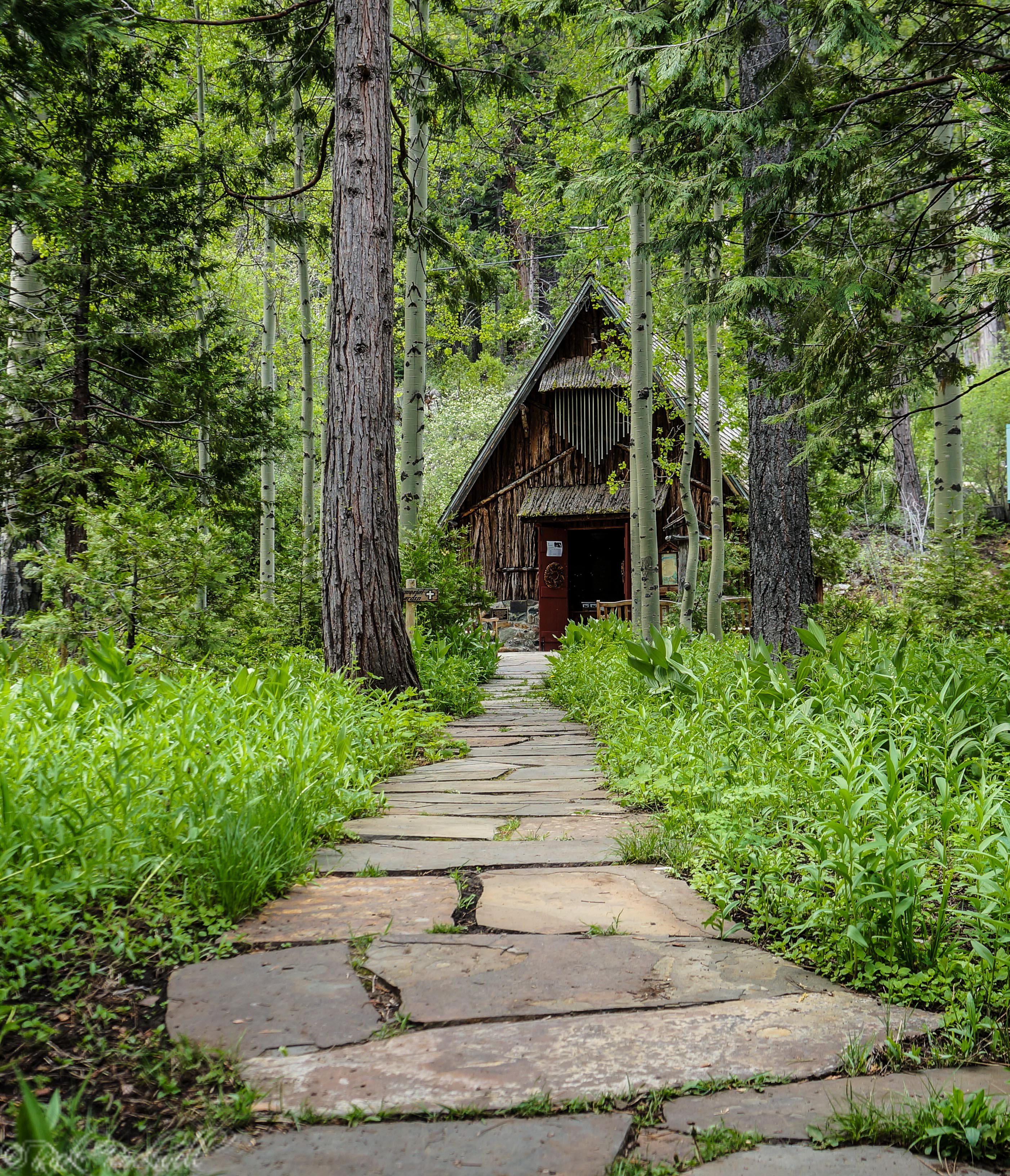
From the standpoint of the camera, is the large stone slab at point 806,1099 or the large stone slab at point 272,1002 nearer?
the large stone slab at point 806,1099

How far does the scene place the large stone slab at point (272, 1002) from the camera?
204 centimetres

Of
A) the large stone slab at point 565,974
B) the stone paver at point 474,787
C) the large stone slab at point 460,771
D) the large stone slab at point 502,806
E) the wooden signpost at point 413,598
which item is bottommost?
the large stone slab at point 460,771

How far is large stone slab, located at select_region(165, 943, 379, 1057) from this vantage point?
2.04 meters

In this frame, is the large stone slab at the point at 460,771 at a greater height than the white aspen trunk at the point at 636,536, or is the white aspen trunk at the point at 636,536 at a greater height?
the white aspen trunk at the point at 636,536

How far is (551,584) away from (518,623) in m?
1.20

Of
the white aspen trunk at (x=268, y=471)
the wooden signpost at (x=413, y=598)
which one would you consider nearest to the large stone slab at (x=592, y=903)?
the wooden signpost at (x=413, y=598)

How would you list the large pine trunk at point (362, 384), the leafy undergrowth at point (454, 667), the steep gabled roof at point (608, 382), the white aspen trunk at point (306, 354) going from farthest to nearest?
the steep gabled roof at point (608, 382) → the white aspen trunk at point (306, 354) → the leafy undergrowth at point (454, 667) → the large pine trunk at point (362, 384)

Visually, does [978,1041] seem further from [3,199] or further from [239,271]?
[239,271]

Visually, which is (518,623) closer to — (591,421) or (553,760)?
(591,421)

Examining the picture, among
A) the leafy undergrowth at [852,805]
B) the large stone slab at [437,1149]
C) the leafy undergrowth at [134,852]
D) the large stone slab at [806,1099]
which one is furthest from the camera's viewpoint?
the leafy undergrowth at [852,805]

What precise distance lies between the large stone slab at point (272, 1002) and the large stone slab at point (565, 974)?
0.41ft

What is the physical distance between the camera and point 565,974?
2426mm

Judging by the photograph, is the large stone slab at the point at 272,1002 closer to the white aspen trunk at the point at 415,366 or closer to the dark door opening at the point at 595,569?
the white aspen trunk at the point at 415,366

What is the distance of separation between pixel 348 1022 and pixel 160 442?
1179cm
